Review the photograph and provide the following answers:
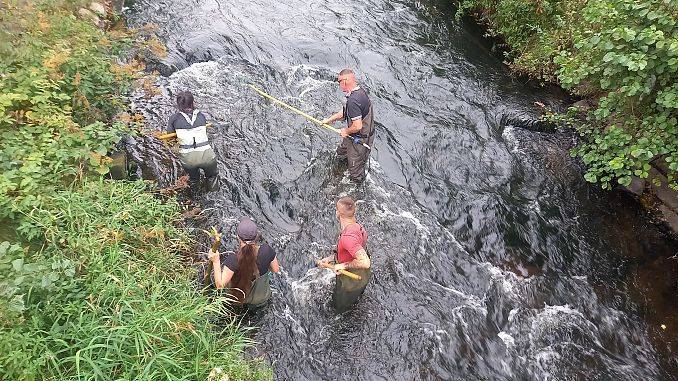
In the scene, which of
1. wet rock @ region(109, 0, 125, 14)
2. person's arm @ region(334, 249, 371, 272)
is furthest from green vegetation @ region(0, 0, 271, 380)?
wet rock @ region(109, 0, 125, 14)

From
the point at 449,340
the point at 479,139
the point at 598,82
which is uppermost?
the point at 598,82

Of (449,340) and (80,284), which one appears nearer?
(80,284)

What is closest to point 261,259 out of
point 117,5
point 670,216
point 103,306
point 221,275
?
point 221,275

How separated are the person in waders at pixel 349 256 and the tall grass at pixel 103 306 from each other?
4.79ft

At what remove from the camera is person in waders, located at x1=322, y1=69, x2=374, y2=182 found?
7.82m

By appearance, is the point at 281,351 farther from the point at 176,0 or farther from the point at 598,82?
the point at 176,0

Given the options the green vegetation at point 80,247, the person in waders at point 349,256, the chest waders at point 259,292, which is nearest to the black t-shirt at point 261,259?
the chest waders at point 259,292

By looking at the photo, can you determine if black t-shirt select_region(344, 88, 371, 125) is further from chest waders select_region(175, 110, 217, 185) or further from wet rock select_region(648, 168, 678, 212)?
wet rock select_region(648, 168, 678, 212)

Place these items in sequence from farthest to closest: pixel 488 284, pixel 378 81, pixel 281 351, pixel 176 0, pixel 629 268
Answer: pixel 176 0, pixel 378 81, pixel 629 268, pixel 488 284, pixel 281 351

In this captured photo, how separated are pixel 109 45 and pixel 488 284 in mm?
7475

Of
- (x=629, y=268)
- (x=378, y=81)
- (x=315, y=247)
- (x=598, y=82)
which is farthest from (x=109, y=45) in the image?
(x=629, y=268)

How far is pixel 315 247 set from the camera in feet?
24.7

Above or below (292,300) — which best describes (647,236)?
above

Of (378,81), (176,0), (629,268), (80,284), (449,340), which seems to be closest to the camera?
(80,284)
